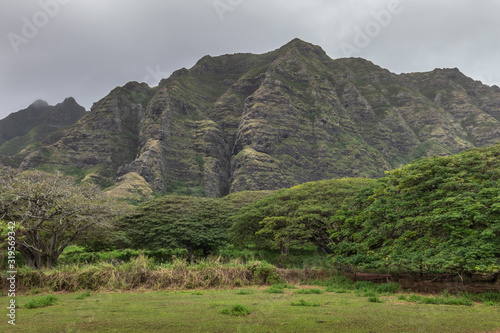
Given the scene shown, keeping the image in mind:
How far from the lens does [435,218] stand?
1427cm

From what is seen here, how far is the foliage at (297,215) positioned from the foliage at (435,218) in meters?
6.01

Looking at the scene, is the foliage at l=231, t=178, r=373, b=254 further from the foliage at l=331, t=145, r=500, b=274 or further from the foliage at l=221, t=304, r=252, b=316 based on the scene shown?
the foliage at l=221, t=304, r=252, b=316

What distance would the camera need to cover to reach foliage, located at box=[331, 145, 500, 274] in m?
12.8

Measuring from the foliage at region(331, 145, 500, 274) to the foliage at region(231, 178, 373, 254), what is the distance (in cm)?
601

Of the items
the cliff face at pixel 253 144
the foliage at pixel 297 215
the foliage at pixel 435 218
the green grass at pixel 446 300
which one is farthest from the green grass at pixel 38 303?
the cliff face at pixel 253 144

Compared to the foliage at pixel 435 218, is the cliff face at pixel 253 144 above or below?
above

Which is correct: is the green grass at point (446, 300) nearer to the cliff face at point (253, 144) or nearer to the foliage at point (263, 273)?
the foliage at point (263, 273)

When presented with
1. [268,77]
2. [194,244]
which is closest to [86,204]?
[194,244]

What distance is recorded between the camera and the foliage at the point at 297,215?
91.0 ft

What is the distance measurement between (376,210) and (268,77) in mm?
189143

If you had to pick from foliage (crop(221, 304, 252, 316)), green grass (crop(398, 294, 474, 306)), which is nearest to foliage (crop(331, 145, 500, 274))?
green grass (crop(398, 294, 474, 306))

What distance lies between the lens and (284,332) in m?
7.12

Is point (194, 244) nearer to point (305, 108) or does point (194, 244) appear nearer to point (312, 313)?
point (312, 313)

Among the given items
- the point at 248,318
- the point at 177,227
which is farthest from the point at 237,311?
the point at 177,227
